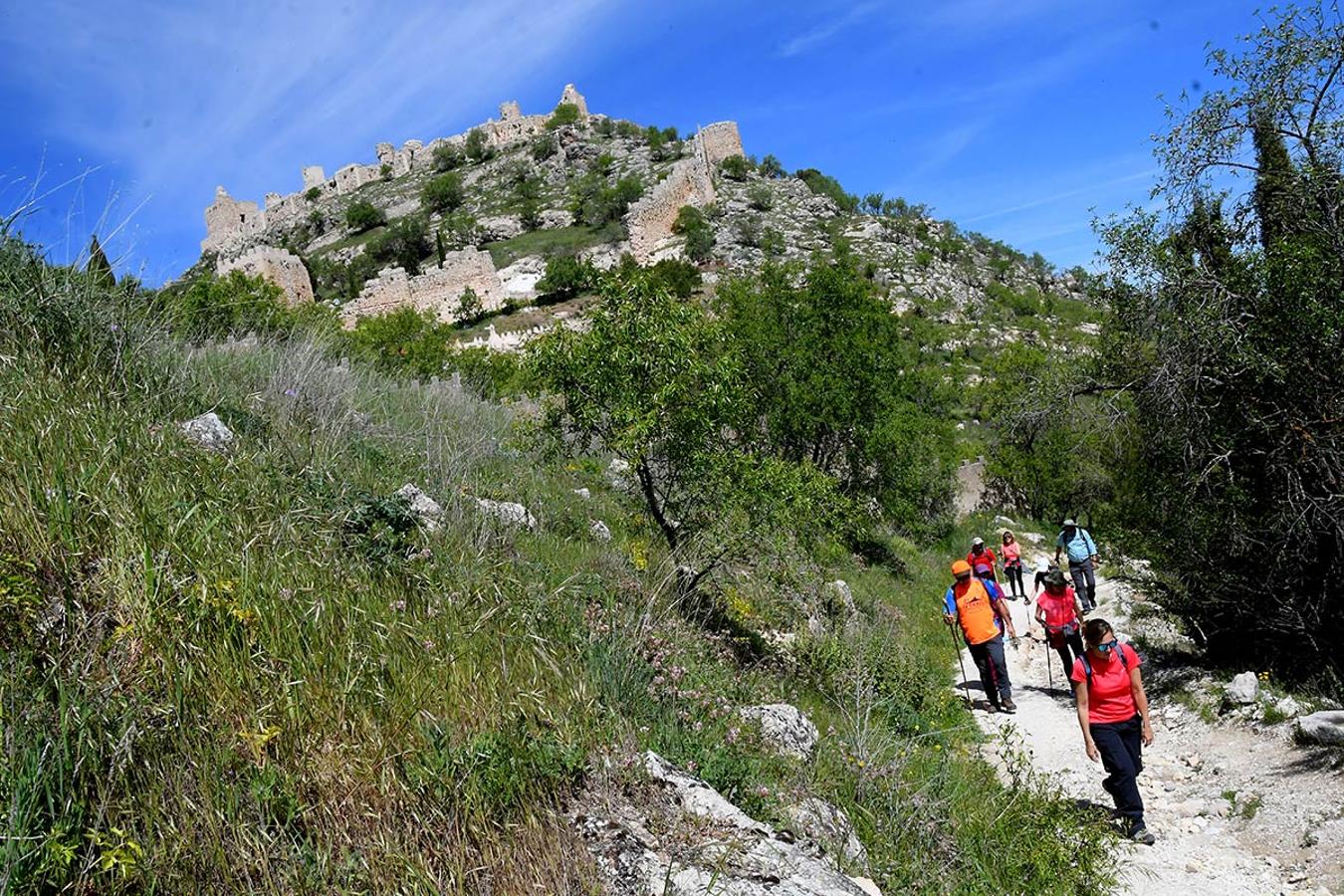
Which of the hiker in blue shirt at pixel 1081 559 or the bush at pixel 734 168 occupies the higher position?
the bush at pixel 734 168

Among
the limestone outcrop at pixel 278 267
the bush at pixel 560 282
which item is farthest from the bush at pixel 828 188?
the limestone outcrop at pixel 278 267

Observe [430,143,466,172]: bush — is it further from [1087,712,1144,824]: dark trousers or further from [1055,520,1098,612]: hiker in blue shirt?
[1087,712,1144,824]: dark trousers

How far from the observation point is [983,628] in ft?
26.4

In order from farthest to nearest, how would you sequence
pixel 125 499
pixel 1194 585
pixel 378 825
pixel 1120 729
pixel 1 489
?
1. pixel 1194 585
2. pixel 1120 729
3. pixel 125 499
4. pixel 1 489
5. pixel 378 825

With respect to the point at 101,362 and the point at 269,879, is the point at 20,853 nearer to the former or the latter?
the point at 269,879

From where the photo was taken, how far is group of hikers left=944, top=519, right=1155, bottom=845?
538 centimetres

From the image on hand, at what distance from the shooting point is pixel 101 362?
13.7 feet

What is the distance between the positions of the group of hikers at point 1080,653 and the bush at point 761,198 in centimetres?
4351

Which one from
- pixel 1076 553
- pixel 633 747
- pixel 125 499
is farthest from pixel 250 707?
pixel 1076 553

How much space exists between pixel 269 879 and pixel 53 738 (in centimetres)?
70

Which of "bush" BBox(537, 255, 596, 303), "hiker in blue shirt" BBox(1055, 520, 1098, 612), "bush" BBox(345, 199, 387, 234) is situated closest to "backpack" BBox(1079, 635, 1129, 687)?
"hiker in blue shirt" BBox(1055, 520, 1098, 612)

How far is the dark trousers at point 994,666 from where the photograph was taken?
8.22m

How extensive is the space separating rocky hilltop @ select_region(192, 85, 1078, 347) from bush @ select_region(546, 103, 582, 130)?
24cm

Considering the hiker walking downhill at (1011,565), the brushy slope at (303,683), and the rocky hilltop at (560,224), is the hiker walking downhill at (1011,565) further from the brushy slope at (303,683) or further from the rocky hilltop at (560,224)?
the rocky hilltop at (560,224)
